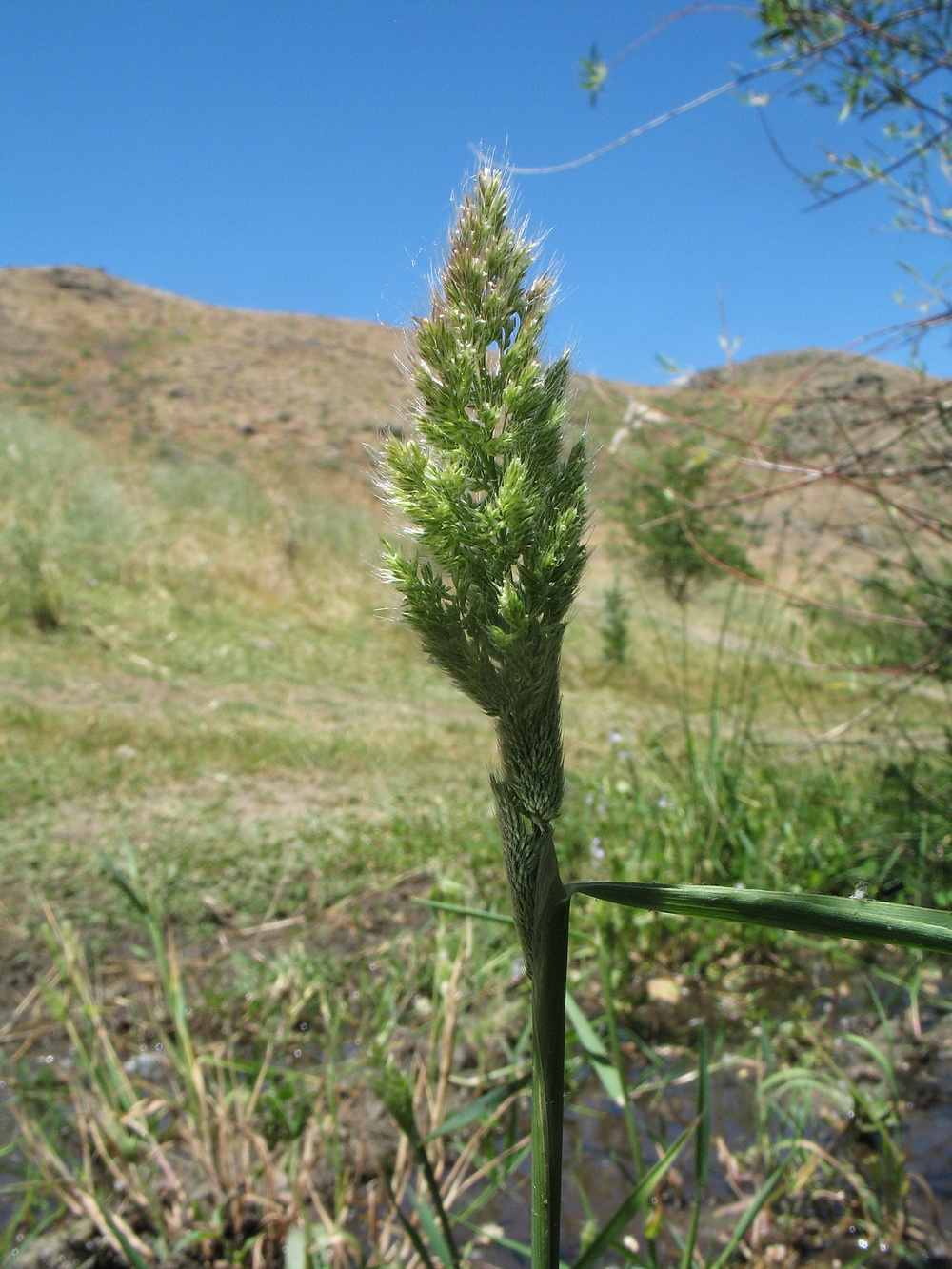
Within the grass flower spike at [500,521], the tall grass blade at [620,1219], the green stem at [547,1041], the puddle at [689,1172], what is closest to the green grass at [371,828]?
the puddle at [689,1172]

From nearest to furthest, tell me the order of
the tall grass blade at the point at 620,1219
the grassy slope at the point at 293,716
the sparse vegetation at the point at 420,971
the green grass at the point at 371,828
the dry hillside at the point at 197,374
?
the tall grass blade at the point at 620,1219 < the sparse vegetation at the point at 420,971 < the green grass at the point at 371,828 < the grassy slope at the point at 293,716 < the dry hillside at the point at 197,374

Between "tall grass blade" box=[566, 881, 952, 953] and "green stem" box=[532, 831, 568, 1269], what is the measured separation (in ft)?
0.13

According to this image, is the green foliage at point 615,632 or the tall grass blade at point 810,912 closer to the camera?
the tall grass blade at point 810,912

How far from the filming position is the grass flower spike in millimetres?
588

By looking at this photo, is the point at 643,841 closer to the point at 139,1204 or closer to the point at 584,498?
the point at 139,1204

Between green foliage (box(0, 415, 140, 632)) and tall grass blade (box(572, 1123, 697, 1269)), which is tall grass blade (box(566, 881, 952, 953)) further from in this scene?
green foliage (box(0, 415, 140, 632))

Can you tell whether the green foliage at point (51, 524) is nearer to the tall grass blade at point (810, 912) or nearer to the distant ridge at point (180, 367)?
the distant ridge at point (180, 367)

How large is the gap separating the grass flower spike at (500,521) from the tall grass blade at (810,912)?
84 mm

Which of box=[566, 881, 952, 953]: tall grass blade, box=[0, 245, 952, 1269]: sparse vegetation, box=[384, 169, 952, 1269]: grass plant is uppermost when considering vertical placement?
box=[384, 169, 952, 1269]: grass plant

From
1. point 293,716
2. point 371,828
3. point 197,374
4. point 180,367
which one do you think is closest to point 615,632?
point 293,716

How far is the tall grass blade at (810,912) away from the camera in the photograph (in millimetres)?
501

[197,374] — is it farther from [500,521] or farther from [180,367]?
[500,521]

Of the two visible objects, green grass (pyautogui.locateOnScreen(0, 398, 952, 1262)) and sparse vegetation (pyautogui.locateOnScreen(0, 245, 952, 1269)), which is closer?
sparse vegetation (pyautogui.locateOnScreen(0, 245, 952, 1269))

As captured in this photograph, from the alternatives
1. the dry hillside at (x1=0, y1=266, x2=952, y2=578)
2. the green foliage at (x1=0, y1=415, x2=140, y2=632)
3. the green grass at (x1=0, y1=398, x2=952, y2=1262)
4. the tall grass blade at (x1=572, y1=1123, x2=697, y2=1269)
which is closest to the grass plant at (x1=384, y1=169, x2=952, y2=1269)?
the tall grass blade at (x1=572, y1=1123, x2=697, y2=1269)
